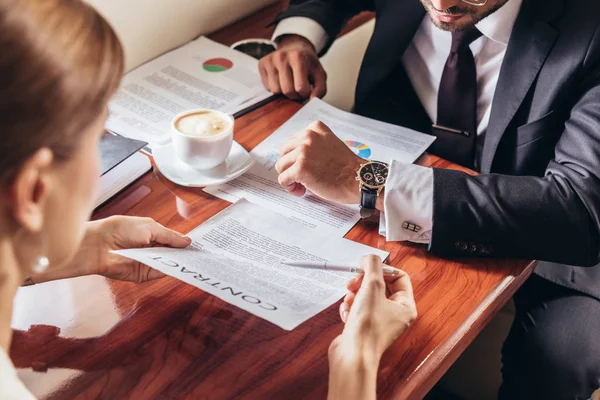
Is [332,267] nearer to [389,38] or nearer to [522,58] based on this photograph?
[522,58]

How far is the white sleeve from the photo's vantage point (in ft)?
3.63

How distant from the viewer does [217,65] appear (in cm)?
159

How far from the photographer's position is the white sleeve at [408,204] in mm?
1106

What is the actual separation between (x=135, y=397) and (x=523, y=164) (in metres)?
0.89

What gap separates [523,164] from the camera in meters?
1.36

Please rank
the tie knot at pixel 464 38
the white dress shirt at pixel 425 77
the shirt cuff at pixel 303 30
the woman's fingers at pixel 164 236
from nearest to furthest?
the woman's fingers at pixel 164 236 < the white dress shirt at pixel 425 77 < the tie knot at pixel 464 38 < the shirt cuff at pixel 303 30

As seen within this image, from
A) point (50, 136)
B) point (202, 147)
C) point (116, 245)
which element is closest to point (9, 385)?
point (50, 136)

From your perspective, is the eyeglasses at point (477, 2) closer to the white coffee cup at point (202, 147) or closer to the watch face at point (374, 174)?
the watch face at point (374, 174)

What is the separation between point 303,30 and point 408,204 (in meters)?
0.70

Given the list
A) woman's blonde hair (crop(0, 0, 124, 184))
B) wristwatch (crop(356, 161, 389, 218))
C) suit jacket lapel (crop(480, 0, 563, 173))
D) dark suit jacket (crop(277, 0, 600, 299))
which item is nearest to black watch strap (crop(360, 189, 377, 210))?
wristwatch (crop(356, 161, 389, 218))

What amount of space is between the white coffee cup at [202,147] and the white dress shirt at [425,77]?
0.97 feet

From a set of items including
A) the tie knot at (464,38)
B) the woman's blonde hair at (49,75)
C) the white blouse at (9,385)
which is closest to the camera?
the woman's blonde hair at (49,75)

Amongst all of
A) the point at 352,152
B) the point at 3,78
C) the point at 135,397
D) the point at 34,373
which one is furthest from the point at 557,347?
the point at 3,78

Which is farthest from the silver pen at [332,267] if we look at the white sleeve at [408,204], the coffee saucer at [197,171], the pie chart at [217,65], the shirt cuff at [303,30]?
the shirt cuff at [303,30]
